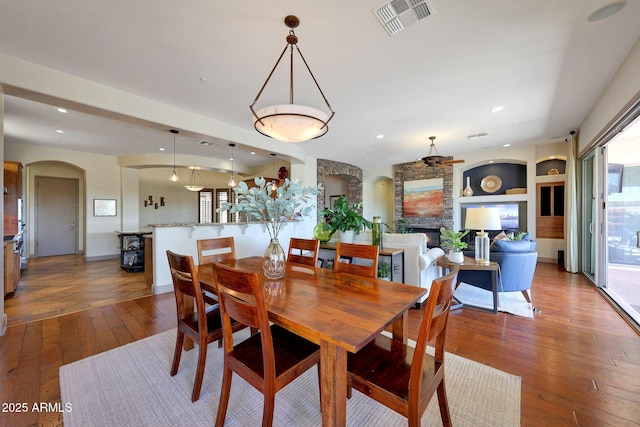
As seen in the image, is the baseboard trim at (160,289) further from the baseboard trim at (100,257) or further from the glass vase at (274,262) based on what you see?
the baseboard trim at (100,257)

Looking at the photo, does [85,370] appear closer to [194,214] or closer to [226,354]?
[226,354]

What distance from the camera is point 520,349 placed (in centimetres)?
216

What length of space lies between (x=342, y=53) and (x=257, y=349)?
2.55 metres

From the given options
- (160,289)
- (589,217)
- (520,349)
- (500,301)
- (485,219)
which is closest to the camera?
(520,349)

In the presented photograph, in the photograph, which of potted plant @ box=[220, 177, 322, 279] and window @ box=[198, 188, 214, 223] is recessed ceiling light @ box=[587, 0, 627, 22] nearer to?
potted plant @ box=[220, 177, 322, 279]

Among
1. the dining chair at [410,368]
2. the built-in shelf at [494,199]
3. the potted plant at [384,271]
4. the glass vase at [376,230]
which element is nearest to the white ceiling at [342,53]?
the glass vase at [376,230]

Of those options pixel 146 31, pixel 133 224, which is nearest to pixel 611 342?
pixel 146 31

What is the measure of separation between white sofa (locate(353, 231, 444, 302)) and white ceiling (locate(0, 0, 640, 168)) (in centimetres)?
186

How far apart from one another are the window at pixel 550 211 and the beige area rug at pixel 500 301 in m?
3.41

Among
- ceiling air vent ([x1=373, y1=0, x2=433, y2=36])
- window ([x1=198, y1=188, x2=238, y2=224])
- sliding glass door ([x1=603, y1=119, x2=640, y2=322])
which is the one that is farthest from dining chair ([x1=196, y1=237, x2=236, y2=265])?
window ([x1=198, y1=188, x2=238, y2=224])

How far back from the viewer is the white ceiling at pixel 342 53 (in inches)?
73.1

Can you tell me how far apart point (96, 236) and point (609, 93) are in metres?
9.91

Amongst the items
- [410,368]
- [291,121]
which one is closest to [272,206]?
[291,121]

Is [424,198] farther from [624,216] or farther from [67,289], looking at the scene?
[67,289]
